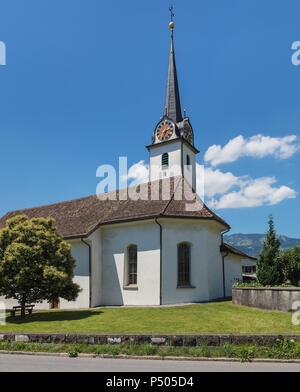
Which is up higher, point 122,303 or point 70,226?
point 70,226

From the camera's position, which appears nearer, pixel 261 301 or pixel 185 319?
pixel 185 319

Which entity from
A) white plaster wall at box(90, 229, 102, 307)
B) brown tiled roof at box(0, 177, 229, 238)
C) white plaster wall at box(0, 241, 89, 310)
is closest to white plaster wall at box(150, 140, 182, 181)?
brown tiled roof at box(0, 177, 229, 238)

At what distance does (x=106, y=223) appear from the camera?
22.5 meters

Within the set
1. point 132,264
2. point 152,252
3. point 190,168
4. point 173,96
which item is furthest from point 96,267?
point 173,96

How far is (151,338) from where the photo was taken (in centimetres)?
979

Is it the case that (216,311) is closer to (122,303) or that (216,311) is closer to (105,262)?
(122,303)

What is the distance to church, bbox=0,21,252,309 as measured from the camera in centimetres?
2030

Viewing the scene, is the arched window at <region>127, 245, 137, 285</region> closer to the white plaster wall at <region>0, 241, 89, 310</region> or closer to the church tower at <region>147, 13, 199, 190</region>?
the white plaster wall at <region>0, 241, 89, 310</region>

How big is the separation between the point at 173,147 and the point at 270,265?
16.1m

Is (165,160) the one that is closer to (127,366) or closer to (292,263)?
(292,263)

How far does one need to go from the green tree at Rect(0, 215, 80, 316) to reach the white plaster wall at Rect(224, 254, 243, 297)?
13.1 metres

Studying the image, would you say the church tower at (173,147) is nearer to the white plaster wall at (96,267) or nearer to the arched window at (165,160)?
the arched window at (165,160)
